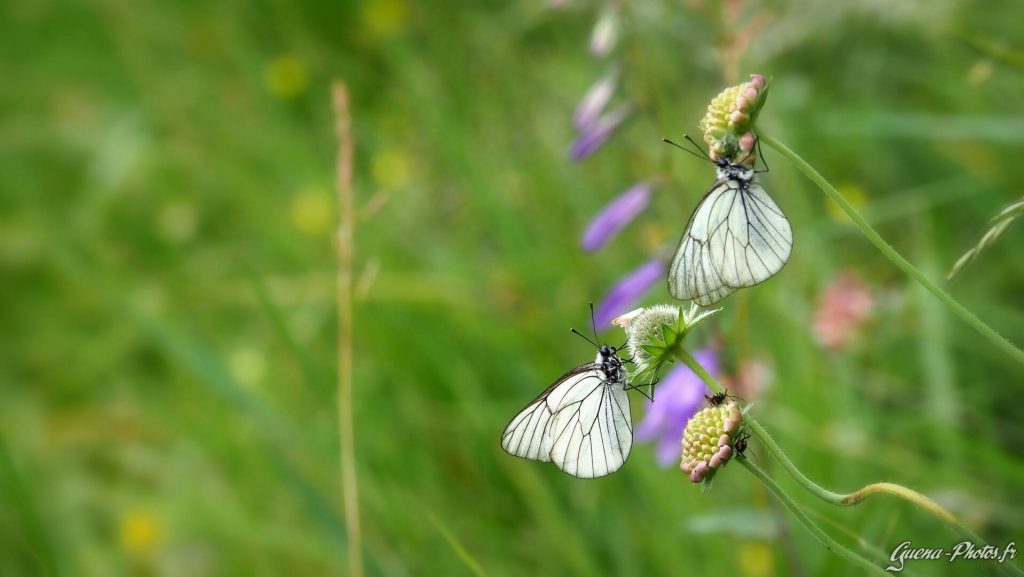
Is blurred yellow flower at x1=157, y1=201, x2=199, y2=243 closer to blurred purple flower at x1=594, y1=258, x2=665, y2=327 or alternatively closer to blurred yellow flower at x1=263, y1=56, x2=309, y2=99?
blurred yellow flower at x1=263, y1=56, x2=309, y2=99

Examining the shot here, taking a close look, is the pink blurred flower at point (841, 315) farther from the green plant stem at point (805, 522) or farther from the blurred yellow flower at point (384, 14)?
the blurred yellow flower at point (384, 14)

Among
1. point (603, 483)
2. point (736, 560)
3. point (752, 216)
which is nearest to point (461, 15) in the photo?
point (603, 483)

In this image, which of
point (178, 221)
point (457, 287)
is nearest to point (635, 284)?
point (457, 287)

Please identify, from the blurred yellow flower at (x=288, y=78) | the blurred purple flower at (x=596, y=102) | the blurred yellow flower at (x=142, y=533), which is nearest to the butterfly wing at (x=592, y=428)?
the blurred purple flower at (x=596, y=102)

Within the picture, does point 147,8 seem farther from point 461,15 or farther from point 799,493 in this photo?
point 799,493

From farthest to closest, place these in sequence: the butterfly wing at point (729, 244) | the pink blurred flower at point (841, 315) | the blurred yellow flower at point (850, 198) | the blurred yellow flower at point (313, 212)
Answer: the blurred yellow flower at point (313, 212), the blurred yellow flower at point (850, 198), the pink blurred flower at point (841, 315), the butterfly wing at point (729, 244)
